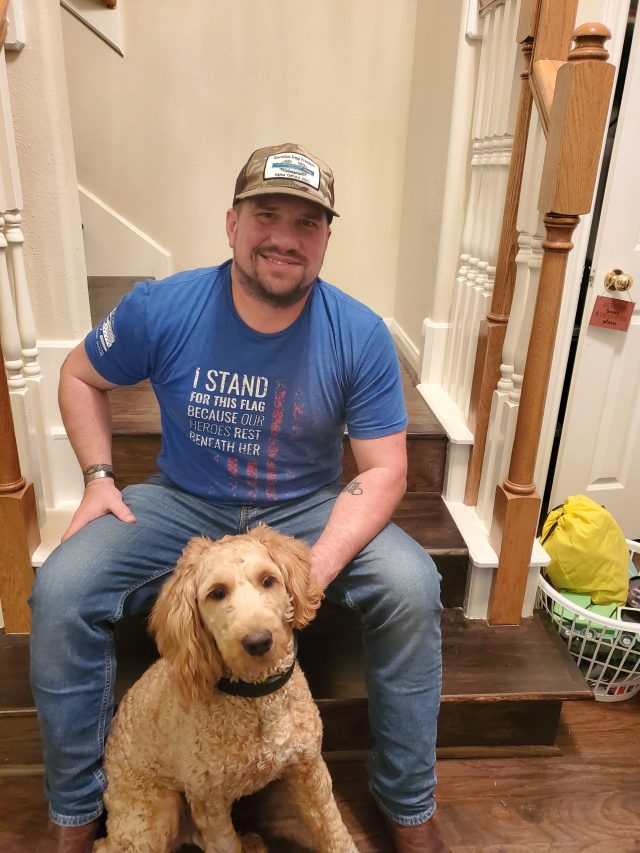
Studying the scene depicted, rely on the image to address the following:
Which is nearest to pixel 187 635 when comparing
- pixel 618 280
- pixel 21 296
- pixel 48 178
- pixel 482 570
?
pixel 482 570

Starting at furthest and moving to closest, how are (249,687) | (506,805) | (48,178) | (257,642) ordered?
1. (48,178)
2. (506,805)
3. (249,687)
4. (257,642)

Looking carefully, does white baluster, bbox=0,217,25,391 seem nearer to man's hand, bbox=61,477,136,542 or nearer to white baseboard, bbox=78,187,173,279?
man's hand, bbox=61,477,136,542

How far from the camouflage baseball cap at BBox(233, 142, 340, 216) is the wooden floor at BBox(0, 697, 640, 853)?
131 cm

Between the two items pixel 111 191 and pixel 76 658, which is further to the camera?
pixel 111 191

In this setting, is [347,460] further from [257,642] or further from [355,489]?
[257,642]

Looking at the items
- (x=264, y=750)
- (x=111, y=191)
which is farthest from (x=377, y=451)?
(x=111, y=191)

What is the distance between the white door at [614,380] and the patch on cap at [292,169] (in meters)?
1.26

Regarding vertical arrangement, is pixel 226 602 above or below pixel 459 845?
above

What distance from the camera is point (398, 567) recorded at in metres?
1.28

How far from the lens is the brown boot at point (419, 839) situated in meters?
1.28

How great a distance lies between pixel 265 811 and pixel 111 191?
2374 millimetres

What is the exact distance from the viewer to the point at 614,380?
2.27m

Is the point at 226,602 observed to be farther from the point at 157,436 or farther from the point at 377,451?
the point at 157,436

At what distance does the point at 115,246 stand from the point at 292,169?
1.77 m
